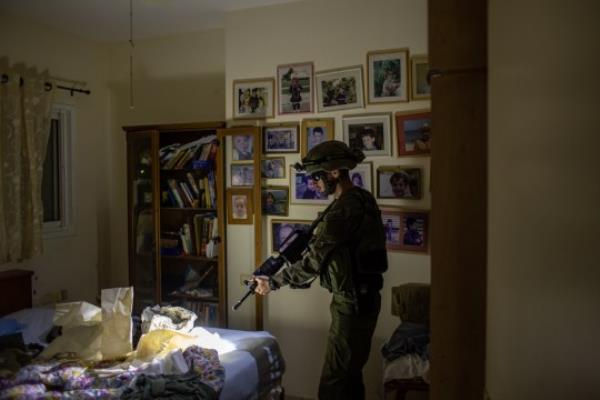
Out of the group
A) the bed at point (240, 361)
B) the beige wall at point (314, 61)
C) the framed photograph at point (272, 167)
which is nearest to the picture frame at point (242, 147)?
the framed photograph at point (272, 167)

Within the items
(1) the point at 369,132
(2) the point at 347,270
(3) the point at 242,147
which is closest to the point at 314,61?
(1) the point at 369,132

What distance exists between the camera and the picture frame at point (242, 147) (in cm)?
306

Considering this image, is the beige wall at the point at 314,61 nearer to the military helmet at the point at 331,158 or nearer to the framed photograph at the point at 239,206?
the framed photograph at the point at 239,206

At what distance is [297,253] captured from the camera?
239cm

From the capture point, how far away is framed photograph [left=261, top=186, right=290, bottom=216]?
302cm

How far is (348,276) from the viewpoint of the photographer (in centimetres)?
209

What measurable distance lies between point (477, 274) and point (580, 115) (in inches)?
19.0

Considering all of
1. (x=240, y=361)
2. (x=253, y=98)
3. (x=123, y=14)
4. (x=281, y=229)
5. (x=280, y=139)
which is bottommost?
(x=240, y=361)

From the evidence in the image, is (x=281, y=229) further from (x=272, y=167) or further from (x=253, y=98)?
(x=253, y=98)

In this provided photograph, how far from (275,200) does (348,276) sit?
1.10m

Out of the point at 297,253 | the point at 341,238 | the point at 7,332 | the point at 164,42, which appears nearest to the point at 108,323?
the point at 7,332

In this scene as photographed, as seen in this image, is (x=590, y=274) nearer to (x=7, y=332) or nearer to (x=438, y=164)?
(x=438, y=164)

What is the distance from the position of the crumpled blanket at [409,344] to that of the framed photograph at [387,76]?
4.46ft

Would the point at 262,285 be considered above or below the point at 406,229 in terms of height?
below
